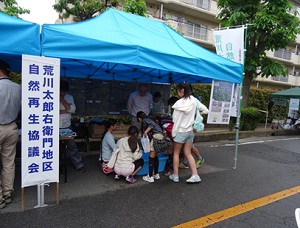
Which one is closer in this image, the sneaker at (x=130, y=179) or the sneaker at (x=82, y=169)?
the sneaker at (x=130, y=179)

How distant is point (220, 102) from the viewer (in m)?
4.61

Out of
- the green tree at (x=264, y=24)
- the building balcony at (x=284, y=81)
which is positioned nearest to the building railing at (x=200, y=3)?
the green tree at (x=264, y=24)

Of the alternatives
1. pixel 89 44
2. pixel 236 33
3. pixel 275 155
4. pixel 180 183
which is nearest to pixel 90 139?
pixel 180 183

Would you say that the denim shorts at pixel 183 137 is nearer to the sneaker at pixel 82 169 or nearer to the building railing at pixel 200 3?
the sneaker at pixel 82 169

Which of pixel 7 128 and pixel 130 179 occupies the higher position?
pixel 7 128

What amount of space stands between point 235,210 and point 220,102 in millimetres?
2186

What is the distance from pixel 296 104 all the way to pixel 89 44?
43.8 feet

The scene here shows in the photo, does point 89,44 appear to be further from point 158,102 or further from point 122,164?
point 158,102

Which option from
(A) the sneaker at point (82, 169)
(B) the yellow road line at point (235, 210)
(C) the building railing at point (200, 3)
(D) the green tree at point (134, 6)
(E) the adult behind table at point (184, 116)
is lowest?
(B) the yellow road line at point (235, 210)

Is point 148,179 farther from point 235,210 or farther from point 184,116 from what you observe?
point 235,210

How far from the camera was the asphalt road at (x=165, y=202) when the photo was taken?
9.04 feet

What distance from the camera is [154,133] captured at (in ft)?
13.0

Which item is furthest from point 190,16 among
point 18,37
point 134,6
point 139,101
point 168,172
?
point 18,37

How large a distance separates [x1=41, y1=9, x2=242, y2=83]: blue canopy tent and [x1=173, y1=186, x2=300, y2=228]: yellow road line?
2294 millimetres
